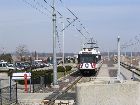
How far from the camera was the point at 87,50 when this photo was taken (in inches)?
2185

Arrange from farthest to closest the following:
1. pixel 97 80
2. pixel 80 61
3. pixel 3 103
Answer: pixel 80 61, pixel 3 103, pixel 97 80

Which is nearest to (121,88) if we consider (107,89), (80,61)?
(107,89)

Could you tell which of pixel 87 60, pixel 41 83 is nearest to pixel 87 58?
pixel 87 60

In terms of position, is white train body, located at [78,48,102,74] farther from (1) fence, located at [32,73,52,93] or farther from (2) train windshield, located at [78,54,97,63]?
(1) fence, located at [32,73,52,93]

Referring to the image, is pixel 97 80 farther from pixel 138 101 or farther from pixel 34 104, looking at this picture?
pixel 34 104

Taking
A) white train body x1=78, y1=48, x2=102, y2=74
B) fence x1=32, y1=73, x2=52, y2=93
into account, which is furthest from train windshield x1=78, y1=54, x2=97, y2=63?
fence x1=32, y1=73, x2=52, y2=93

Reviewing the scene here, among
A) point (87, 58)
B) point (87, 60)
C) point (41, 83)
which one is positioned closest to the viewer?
point (41, 83)

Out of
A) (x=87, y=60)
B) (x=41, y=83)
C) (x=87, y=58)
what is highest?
(x=87, y=58)

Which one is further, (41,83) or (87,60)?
(87,60)

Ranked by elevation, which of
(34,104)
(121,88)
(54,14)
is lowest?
(34,104)

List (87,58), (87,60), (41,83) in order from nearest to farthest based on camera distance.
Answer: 1. (41,83)
2. (87,60)
3. (87,58)

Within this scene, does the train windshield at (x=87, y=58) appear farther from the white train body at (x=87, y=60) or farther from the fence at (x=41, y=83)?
the fence at (x=41, y=83)

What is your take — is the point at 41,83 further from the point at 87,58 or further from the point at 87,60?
the point at 87,58

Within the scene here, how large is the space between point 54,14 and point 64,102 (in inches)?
522
